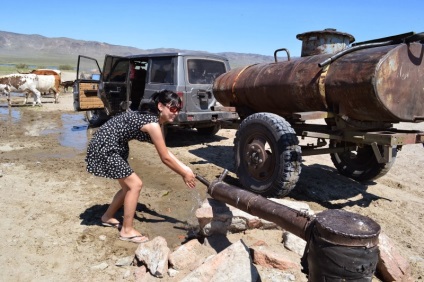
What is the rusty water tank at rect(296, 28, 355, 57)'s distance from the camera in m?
5.60

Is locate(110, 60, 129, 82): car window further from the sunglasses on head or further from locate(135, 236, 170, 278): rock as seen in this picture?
locate(135, 236, 170, 278): rock

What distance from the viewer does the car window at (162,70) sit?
795cm

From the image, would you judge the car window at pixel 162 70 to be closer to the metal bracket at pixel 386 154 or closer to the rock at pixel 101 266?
the metal bracket at pixel 386 154

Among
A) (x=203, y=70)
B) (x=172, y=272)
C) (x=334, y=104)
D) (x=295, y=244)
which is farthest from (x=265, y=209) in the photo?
(x=203, y=70)

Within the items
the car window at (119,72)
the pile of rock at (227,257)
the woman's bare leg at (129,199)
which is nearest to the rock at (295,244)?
the pile of rock at (227,257)

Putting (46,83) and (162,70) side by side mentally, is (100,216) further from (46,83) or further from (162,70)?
(46,83)

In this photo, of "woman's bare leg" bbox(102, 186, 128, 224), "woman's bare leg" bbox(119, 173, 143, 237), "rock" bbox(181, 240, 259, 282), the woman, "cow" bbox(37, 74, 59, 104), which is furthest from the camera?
"cow" bbox(37, 74, 59, 104)

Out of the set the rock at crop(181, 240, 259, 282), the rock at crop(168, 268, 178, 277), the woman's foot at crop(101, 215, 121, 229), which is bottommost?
the rock at crop(168, 268, 178, 277)

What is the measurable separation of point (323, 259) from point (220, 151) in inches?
244

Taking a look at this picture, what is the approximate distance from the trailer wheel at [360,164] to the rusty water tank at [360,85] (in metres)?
0.90

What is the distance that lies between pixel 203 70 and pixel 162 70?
93cm

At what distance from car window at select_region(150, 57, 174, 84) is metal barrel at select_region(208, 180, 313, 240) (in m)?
4.89

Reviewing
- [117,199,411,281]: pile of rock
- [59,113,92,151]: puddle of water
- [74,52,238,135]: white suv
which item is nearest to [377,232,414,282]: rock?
[117,199,411,281]: pile of rock

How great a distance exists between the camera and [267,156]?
497 centimetres
